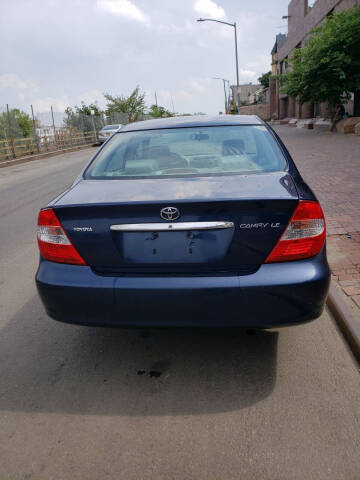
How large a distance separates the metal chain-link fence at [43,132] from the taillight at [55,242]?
22.5m

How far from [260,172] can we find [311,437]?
1.63 metres

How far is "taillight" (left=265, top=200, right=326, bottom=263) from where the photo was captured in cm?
240

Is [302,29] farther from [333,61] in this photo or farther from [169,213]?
[169,213]

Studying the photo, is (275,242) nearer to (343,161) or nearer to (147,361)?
(147,361)

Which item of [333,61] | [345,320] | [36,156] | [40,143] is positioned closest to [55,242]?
[345,320]

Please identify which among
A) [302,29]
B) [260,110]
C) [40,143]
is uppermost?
[302,29]

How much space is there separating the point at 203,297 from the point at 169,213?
1.66 feet

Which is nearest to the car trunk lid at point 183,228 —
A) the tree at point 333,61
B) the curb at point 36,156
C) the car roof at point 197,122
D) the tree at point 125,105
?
the car roof at point 197,122

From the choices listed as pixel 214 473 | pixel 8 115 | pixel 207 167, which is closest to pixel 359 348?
pixel 214 473

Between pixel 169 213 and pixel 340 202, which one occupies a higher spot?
pixel 169 213

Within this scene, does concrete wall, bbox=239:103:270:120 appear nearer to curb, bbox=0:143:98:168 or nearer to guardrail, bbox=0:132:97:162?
guardrail, bbox=0:132:97:162

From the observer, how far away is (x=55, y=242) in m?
2.60

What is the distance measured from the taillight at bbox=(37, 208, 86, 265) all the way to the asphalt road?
79 centimetres

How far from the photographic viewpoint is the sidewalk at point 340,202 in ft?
13.3
